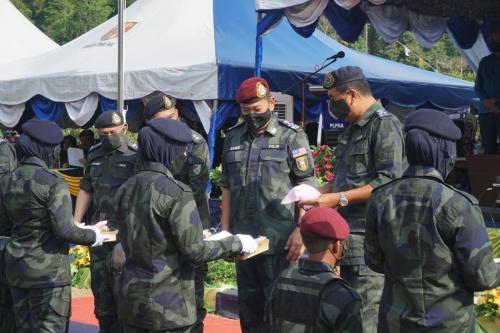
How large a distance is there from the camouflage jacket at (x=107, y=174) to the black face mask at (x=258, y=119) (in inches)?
57.2

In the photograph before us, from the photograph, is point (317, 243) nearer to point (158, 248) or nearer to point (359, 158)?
point (158, 248)

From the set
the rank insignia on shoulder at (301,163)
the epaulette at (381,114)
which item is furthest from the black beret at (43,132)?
the epaulette at (381,114)

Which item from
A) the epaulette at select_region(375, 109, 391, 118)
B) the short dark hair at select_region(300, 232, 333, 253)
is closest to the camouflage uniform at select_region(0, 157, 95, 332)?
the epaulette at select_region(375, 109, 391, 118)

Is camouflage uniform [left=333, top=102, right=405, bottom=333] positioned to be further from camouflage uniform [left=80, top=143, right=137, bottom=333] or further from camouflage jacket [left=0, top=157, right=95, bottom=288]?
camouflage uniform [left=80, top=143, right=137, bottom=333]

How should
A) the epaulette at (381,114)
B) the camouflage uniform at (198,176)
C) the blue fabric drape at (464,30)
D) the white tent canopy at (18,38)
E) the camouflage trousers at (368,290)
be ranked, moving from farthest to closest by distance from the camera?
the white tent canopy at (18,38), the blue fabric drape at (464,30), the camouflage uniform at (198,176), the epaulette at (381,114), the camouflage trousers at (368,290)

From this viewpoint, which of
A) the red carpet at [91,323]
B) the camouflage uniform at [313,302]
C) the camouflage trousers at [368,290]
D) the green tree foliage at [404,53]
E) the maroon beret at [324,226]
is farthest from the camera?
the green tree foliage at [404,53]

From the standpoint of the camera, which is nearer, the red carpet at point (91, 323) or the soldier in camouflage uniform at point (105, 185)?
the soldier in camouflage uniform at point (105, 185)

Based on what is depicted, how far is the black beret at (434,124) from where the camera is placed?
3441 millimetres

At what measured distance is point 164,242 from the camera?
4230 mm

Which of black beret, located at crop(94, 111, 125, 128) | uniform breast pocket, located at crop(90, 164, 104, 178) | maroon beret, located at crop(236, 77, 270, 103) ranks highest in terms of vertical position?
maroon beret, located at crop(236, 77, 270, 103)

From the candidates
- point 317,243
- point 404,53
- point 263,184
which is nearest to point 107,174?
point 263,184

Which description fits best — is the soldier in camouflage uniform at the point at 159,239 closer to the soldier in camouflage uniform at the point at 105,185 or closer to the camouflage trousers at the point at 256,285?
the camouflage trousers at the point at 256,285

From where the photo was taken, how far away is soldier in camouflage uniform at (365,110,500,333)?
338cm

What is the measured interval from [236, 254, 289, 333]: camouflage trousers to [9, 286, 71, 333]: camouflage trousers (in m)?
1.23
